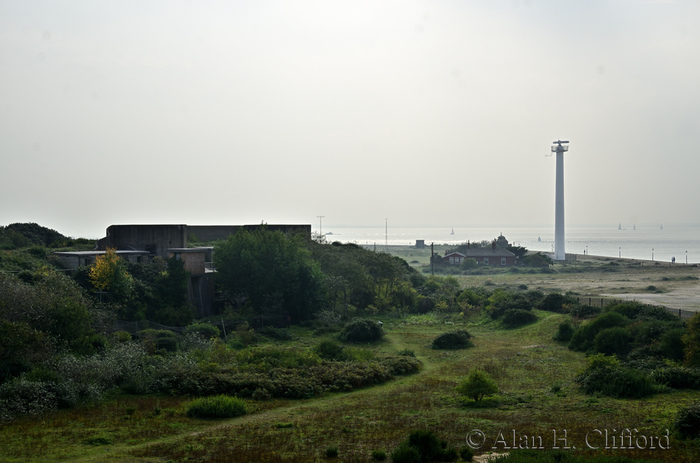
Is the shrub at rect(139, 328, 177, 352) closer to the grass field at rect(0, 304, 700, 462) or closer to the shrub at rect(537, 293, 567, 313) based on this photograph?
the grass field at rect(0, 304, 700, 462)

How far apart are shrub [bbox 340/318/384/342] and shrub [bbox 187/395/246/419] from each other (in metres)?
16.1

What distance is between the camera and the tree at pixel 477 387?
1962 cm

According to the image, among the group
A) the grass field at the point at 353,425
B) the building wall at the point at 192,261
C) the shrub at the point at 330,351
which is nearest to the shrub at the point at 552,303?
the grass field at the point at 353,425

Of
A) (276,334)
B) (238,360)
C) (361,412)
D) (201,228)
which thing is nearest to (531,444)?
(361,412)

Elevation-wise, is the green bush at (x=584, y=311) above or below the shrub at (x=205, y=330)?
above

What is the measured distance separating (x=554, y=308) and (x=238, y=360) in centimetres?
2683

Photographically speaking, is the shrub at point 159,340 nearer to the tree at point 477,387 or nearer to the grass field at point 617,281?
the tree at point 477,387

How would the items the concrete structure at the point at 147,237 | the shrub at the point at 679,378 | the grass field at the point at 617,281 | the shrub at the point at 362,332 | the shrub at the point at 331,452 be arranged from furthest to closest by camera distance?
the grass field at the point at 617,281 < the concrete structure at the point at 147,237 < the shrub at the point at 362,332 < the shrub at the point at 679,378 < the shrub at the point at 331,452

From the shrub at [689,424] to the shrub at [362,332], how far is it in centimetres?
2109

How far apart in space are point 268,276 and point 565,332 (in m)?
19.7

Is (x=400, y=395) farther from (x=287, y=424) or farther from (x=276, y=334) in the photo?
(x=276, y=334)

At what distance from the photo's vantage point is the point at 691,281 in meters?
73.1

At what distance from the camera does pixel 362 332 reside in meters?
34.7

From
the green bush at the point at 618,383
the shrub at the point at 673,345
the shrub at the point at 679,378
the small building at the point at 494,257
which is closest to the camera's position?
the green bush at the point at 618,383
